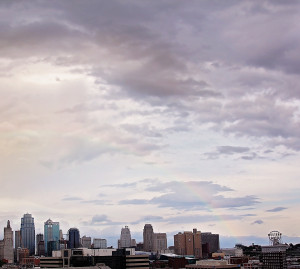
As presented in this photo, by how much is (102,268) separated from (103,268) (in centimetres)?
A: 33

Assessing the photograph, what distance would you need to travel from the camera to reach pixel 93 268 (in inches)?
7402

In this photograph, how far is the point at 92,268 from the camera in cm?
18775

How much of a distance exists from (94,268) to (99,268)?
5.10 ft

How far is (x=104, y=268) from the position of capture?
191m

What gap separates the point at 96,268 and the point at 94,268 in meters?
0.62

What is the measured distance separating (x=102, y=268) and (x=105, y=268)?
3.59ft

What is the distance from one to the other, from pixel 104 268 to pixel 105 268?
0.48m

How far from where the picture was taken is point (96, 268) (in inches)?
7426

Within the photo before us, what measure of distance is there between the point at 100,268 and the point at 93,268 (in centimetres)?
241

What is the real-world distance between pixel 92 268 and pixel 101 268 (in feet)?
11.6

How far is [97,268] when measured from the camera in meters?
189

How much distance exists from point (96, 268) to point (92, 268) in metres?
1.46

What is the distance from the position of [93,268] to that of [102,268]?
388 cm
